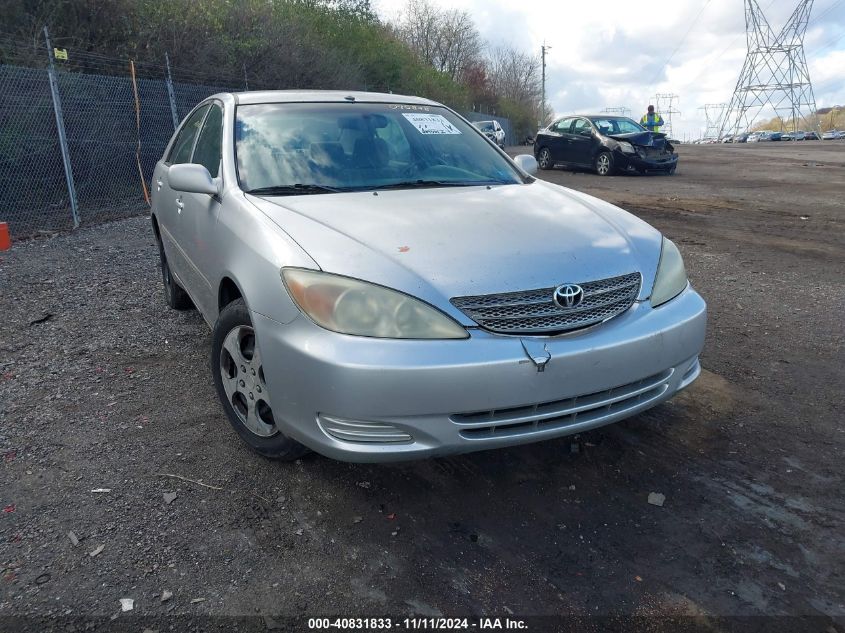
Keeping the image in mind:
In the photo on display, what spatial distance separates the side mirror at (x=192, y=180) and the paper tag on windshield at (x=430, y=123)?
1336mm

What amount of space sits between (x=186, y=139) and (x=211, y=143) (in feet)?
3.23

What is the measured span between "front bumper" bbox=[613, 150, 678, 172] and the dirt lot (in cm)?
1290

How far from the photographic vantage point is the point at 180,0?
13.9m

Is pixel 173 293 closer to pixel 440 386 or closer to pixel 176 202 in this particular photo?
pixel 176 202

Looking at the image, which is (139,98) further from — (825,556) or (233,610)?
(825,556)

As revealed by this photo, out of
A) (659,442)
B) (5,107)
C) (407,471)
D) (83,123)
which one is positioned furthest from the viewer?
(83,123)

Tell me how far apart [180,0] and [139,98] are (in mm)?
4241

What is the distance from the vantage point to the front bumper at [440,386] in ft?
7.34

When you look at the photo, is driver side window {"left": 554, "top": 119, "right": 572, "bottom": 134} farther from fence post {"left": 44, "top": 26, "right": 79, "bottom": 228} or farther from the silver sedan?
the silver sedan

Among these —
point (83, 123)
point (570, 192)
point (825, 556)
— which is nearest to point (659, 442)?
point (825, 556)

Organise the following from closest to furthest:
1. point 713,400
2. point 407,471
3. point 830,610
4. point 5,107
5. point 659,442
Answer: point 830,610, point 407,471, point 659,442, point 713,400, point 5,107

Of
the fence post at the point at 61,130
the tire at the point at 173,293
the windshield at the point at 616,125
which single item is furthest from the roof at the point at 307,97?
the windshield at the point at 616,125

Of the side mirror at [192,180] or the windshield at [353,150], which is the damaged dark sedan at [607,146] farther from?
the side mirror at [192,180]

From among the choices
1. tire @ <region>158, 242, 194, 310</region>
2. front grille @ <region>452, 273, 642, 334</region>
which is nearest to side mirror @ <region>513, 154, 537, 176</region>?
front grille @ <region>452, 273, 642, 334</region>
